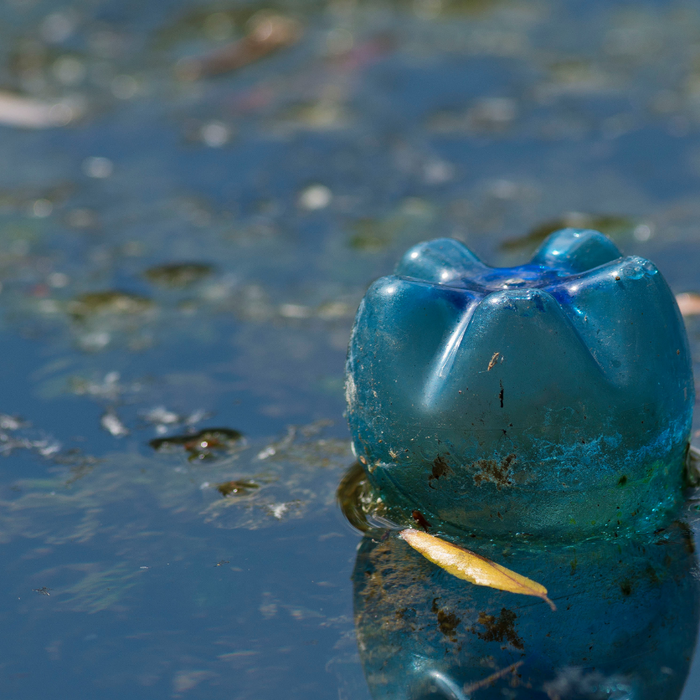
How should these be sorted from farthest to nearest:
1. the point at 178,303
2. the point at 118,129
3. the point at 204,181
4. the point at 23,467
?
the point at 118,129 → the point at 204,181 → the point at 178,303 → the point at 23,467

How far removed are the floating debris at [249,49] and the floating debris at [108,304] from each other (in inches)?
84.6

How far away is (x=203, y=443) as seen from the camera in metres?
2.37

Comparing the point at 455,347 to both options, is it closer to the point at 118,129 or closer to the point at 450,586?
the point at 450,586

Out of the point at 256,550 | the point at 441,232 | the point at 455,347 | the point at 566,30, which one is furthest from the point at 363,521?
the point at 566,30

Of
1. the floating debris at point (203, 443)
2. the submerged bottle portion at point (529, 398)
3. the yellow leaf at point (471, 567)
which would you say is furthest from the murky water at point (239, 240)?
the submerged bottle portion at point (529, 398)

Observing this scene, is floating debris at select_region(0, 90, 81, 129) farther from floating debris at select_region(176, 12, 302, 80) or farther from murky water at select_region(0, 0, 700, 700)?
floating debris at select_region(176, 12, 302, 80)

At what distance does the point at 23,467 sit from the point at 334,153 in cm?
227

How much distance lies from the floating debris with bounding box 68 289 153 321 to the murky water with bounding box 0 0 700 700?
1cm

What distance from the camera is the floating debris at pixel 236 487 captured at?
214cm

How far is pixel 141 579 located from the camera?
6.23 feet

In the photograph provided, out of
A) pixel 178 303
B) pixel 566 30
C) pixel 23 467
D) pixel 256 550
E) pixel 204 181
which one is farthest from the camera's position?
pixel 566 30

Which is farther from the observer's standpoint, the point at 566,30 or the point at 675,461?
the point at 566,30

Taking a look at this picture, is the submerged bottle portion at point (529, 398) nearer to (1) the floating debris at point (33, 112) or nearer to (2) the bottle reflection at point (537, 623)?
(2) the bottle reflection at point (537, 623)

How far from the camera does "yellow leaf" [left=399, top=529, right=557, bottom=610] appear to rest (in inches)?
69.1
